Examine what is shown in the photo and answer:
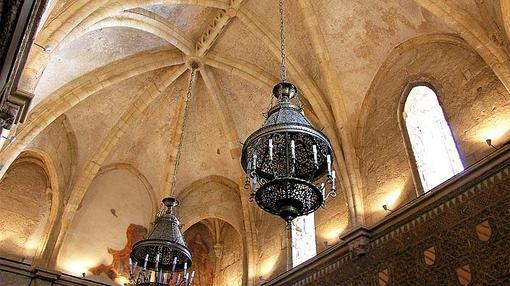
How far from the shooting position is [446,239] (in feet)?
24.7

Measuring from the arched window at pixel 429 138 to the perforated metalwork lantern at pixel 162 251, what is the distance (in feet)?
14.2

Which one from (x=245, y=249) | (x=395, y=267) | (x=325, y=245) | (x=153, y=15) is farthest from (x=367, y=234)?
(x=153, y=15)

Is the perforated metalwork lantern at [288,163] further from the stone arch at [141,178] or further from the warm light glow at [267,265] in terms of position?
the stone arch at [141,178]

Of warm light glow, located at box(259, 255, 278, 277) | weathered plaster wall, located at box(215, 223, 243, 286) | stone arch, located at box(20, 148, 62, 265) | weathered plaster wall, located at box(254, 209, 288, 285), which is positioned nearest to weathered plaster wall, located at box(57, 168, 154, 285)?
stone arch, located at box(20, 148, 62, 265)

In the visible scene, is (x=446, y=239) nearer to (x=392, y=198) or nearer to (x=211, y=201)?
(x=392, y=198)

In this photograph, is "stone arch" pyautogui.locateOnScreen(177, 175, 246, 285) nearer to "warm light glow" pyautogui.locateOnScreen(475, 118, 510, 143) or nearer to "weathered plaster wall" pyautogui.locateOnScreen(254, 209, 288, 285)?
"weathered plaster wall" pyautogui.locateOnScreen(254, 209, 288, 285)

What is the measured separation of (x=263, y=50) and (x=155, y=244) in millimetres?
6022

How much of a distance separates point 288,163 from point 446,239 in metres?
3.15

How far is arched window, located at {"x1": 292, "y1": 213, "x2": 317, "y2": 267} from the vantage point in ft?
36.8

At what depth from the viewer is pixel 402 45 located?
10.3 metres

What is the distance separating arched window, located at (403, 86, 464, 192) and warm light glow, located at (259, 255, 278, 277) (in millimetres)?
4549

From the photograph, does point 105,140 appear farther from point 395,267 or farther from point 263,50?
point 395,267

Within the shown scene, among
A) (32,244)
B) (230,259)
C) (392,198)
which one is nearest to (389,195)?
(392,198)

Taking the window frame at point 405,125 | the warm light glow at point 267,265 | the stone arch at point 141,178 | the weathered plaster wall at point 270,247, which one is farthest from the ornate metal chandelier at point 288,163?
the stone arch at point 141,178
